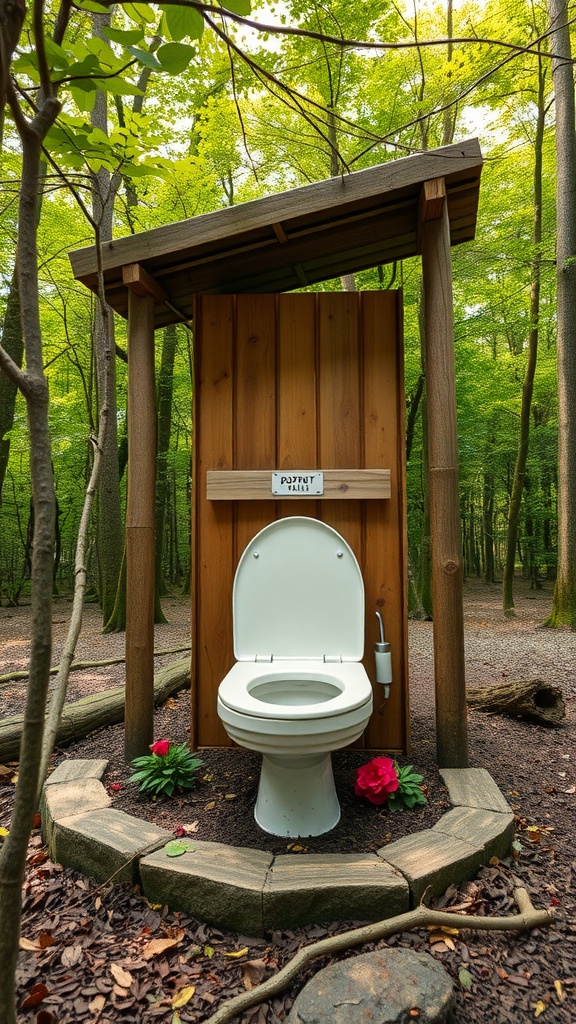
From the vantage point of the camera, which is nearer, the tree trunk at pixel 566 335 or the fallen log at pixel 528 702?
the fallen log at pixel 528 702

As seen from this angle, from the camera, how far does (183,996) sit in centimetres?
120

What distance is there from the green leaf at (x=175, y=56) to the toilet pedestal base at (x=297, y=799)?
175 cm

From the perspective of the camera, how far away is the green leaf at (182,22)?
73cm

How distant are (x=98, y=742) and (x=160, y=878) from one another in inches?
45.3

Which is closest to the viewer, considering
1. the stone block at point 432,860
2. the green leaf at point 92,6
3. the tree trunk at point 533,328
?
the green leaf at point 92,6

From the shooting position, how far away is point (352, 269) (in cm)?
278

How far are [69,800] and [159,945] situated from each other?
2.21 ft

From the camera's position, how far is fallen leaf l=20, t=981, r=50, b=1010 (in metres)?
1.15

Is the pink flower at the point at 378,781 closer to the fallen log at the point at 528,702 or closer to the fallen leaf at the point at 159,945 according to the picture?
the fallen leaf at the point at 159,945

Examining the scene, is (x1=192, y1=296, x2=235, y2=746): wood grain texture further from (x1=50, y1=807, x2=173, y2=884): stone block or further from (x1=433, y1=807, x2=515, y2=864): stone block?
(x1=433, y1=807, x2=515, y2=864): stone block

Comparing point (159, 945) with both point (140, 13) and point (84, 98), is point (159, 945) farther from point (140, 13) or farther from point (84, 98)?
point (140, 13)

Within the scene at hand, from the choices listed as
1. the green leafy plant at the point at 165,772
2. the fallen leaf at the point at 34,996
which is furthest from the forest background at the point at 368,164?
the fallen leaf at the point at 34,996

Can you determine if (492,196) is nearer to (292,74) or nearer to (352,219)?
(292,74)

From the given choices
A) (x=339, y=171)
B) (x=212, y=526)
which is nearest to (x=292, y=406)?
(x=212, y=526)
